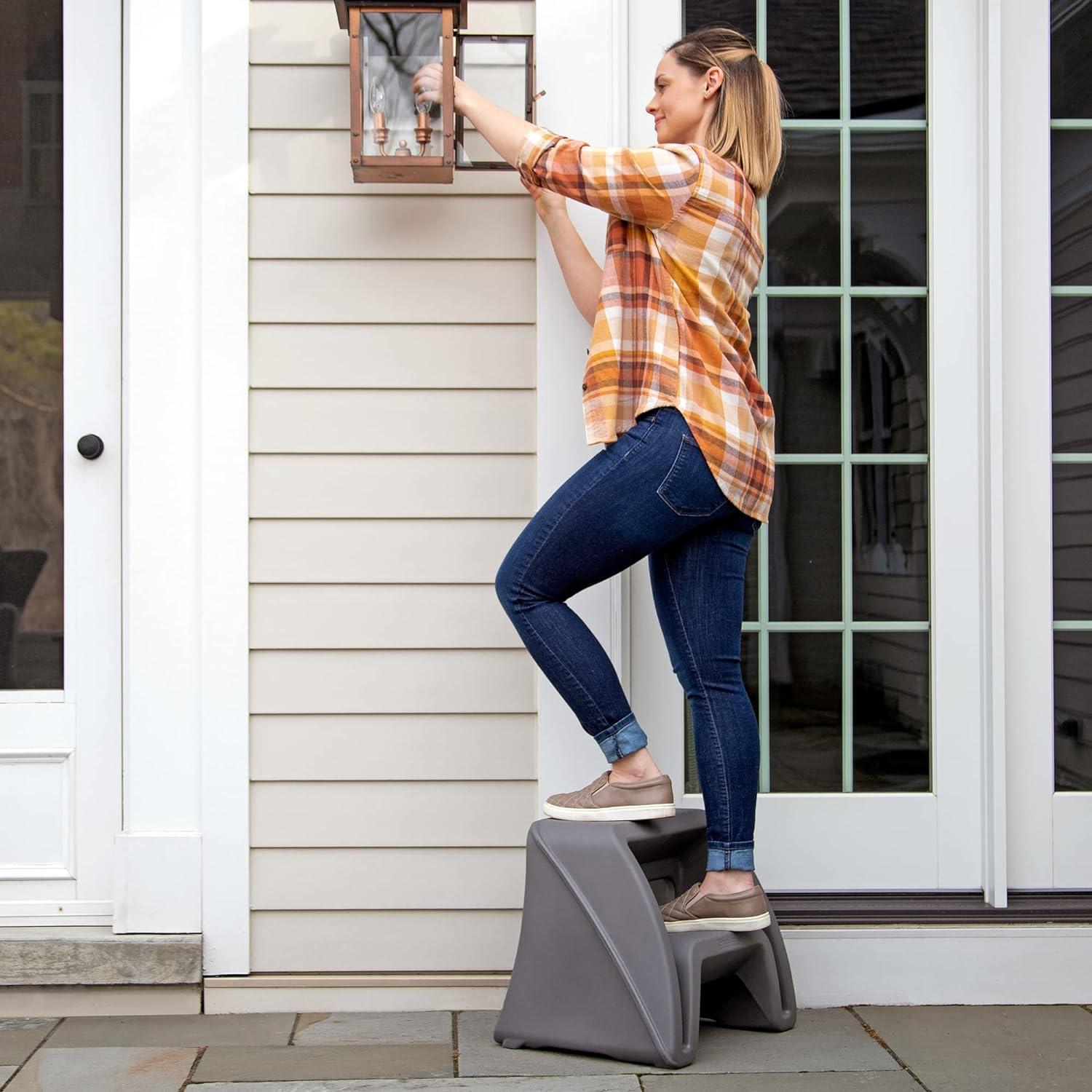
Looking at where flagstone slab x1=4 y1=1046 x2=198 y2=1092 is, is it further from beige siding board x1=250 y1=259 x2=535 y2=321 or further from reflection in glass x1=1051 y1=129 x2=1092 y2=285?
reflection in glass x1=1051 y1=129 x2=1092 y2=285

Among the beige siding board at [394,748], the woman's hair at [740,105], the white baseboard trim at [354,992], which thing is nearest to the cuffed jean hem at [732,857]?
the beige siding board at [394,748]

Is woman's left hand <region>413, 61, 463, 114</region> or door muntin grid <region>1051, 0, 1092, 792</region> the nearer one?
woman's left hand <region>413, 61, 463, 114</region>

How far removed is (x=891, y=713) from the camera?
240cm

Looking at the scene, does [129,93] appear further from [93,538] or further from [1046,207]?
[1046,207]

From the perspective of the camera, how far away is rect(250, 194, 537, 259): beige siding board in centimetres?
229

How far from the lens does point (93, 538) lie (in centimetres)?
238

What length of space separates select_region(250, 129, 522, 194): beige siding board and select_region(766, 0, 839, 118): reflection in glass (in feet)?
1.92

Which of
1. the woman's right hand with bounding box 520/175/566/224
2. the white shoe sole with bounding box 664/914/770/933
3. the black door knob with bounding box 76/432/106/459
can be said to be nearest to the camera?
the white shoe sole with bounding box 664/914/770/933

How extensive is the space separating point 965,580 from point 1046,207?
747 millimetres

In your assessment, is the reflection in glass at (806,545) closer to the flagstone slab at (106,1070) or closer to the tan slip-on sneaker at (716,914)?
the tan slip-on sneaker at (716,914)

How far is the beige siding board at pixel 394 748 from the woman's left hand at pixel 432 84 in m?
1.11

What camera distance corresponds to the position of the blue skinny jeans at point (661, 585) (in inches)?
75.4

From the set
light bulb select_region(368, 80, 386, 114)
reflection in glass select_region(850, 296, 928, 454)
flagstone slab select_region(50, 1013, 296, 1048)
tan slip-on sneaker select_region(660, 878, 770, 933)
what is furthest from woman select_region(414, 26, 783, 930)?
flagstone slab select_region(50, 1013, 296, 1048)

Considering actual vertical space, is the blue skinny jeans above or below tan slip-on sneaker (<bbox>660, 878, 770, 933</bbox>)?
above
